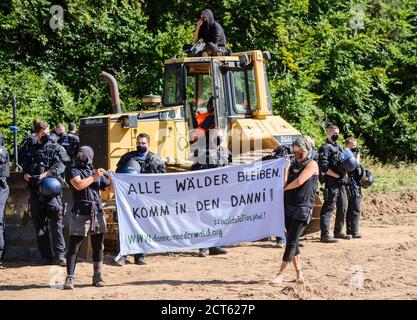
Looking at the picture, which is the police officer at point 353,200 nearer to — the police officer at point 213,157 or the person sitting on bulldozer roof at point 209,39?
the police officer at point 213,157

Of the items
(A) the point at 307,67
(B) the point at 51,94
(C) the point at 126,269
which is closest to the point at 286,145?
(C) the point at 126,269

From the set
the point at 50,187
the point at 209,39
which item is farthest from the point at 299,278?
the point at 209,39

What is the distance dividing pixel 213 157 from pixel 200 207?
5.77 ft

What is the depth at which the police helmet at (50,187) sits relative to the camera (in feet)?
37.7

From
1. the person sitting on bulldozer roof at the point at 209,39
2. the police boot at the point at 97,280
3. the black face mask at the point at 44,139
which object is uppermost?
the person sitting on bulldozer roof at the point at 209,39

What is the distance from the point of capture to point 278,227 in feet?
36.5

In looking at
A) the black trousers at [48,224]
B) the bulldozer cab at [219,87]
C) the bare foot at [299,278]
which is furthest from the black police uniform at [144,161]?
the bare foot at [299,278]

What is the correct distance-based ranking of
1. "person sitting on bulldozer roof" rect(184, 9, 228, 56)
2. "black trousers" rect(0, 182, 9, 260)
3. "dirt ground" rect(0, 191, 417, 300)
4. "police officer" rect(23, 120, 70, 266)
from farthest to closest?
"person sitting on bulldozer roof" rect(184, 9, 228, 56)
"black trousers" rect(0, 182, 9, 260)
"police officer" rect(23, 120, 70, 266)
"dirt ground" rect(0, 191, 417, 300)

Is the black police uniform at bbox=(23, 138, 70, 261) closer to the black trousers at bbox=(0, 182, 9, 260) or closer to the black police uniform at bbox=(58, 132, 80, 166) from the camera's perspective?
the black trousers at bbox=(0, 182, 9, 260)

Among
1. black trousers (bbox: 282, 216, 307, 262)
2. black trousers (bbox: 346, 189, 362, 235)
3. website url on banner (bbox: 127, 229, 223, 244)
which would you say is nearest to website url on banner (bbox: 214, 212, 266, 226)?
website url on banner (bbox: 127, 229, 223, 244)

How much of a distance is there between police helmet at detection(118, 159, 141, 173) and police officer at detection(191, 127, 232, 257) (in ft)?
4.89

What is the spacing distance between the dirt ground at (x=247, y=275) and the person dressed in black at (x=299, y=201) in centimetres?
33

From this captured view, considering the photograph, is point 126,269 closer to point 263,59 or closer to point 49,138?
point 49,138

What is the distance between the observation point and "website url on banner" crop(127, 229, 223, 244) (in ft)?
34.8
